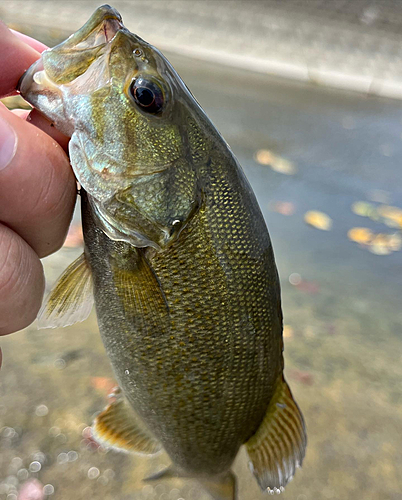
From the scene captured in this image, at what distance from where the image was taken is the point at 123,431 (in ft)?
5.51

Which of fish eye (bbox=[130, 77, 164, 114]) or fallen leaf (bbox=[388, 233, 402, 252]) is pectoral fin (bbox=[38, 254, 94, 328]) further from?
fallen leaf (bbox=[388, 233, 402, 252])

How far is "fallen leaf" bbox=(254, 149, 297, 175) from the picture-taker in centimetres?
585

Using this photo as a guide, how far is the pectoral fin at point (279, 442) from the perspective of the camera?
1508 millimetres

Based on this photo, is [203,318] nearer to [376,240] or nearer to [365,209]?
[376,240]

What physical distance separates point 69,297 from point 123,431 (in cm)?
66

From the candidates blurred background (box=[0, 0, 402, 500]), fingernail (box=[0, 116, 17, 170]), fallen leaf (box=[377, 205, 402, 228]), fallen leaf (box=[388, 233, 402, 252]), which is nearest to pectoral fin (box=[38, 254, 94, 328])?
fingernail (box=[0, 116, 17, 170])

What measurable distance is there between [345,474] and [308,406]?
44 centimetres

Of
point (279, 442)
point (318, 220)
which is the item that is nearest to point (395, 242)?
point (318, 220)

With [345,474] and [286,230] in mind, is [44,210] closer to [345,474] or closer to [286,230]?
[345,474]

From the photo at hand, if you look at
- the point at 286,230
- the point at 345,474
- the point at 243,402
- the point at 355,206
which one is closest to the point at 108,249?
the point at 243,402

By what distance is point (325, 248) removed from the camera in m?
4.40

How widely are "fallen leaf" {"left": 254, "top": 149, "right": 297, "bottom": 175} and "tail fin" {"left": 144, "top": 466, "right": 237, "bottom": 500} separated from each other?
4608 mm

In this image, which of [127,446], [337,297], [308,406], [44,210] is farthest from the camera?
[337,297]

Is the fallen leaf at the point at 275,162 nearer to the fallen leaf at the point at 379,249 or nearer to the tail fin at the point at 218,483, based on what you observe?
the fallen leaf at the point at 379,249
